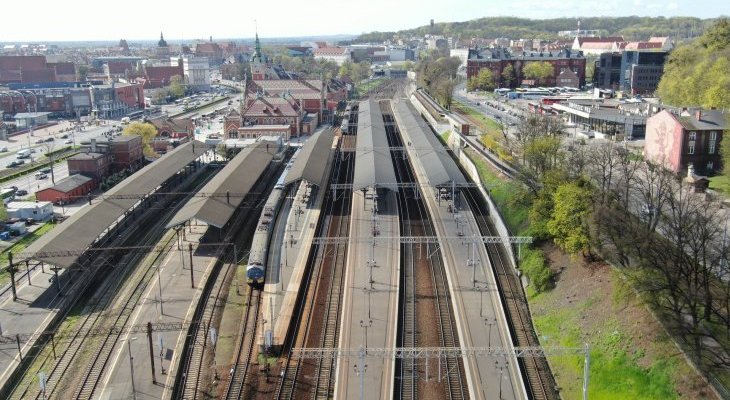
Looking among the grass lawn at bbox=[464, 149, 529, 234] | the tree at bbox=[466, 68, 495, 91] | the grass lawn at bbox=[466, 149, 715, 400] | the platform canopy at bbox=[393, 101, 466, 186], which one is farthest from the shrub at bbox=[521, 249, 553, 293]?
the tree at bbox=[466, 68, 495, 91]

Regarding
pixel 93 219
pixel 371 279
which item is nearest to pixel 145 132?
pixel 93 219

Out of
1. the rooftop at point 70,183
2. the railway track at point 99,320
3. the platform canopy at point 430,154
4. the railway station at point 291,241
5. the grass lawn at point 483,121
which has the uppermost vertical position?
the grass lawn at point 483,121

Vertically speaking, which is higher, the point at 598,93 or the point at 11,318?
the point at 598,93

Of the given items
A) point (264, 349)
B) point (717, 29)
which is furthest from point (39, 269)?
point (717, 29)

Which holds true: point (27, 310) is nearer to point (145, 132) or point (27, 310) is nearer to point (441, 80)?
point (145, 132)

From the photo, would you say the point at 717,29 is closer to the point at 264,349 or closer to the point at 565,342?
the point at 565,342

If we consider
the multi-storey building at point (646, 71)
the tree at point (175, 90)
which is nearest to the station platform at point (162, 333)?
the multi-storey building at point (646, 71)

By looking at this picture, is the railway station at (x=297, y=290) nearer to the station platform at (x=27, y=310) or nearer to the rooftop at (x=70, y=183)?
the station platform at (x=27, y=310)
